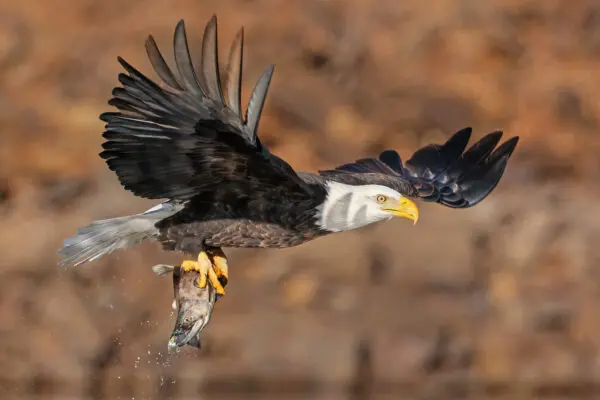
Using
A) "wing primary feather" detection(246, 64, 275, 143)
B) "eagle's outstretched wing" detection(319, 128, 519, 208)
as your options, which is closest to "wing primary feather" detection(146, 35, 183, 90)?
"wing primary feather" detection(246, 64, 275, 143)

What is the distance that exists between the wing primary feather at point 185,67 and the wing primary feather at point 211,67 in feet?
0.13

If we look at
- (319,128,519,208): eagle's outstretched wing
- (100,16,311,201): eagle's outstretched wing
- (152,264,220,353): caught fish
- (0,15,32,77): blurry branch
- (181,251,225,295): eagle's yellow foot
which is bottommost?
(152,264,220,353): caught fish

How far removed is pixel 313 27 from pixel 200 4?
108cm

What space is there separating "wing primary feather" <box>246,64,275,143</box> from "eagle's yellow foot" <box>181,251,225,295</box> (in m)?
0.71

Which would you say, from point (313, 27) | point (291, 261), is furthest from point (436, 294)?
point (313, 27)

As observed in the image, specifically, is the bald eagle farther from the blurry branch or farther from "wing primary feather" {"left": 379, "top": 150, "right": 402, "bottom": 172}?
the blurry branch

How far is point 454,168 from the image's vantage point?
21.3ft

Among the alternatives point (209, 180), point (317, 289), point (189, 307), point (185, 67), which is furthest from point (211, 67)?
point (317, 289)

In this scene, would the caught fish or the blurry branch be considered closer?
the caught fish

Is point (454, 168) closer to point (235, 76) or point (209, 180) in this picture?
point (209, 180)

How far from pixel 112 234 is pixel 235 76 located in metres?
1.15

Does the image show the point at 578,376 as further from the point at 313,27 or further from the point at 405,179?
the point at 313,27

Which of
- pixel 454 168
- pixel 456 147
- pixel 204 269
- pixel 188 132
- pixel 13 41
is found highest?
pixel 13 41

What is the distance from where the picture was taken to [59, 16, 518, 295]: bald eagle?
4.82m
